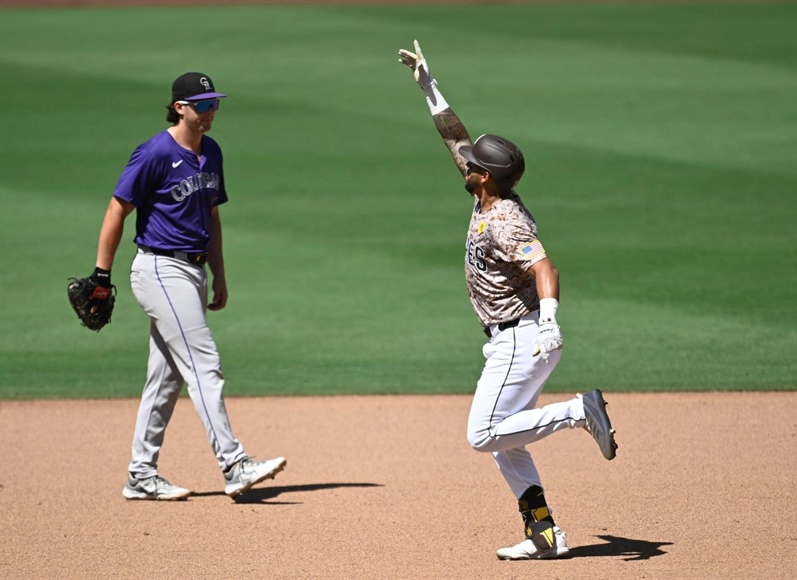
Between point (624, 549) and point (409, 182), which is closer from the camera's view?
point (624, 549)

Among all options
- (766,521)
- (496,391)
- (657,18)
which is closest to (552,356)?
(496,391)

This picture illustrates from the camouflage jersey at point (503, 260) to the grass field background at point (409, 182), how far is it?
3292 mm

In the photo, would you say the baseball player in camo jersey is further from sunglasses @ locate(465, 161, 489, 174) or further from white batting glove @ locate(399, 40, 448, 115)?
white batting glove @ locate(399, 40, 448, 115)

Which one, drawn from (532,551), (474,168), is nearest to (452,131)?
(474,168)

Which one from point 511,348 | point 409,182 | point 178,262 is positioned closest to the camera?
point 511,348

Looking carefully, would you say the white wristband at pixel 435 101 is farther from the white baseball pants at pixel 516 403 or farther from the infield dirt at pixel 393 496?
the infield dirt at pixel 393 496

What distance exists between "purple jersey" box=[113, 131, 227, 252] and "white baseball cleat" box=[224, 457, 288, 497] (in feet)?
3.86

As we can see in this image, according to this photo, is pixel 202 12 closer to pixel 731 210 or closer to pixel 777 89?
pixel 777 89

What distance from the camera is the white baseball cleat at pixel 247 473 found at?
6293 millimetres

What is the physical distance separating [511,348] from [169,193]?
211 cm

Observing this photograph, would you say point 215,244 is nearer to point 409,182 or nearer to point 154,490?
point 154,490

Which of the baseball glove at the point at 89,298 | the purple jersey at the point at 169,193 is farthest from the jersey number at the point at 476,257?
the baseball glove at the point at 89,298

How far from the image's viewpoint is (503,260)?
533 centimetres

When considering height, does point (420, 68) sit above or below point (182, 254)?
above
